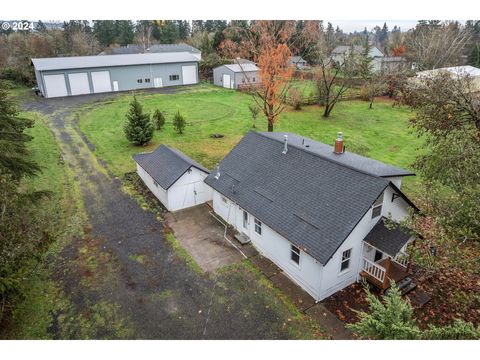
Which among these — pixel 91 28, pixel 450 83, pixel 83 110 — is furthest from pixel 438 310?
pixel 91 28

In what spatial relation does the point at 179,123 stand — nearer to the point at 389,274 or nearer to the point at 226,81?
the point at 389,274

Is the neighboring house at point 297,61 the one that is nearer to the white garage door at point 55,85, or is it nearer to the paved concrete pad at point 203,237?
the paved concrete pad at point 203,237

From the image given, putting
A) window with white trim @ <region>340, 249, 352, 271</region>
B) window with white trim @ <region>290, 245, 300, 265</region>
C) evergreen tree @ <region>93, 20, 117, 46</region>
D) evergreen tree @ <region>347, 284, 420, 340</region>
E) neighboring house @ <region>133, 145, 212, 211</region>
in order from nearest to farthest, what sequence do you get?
evergreen tree @ <region>347, 284, 420, 340</region> < window with white trim @ <region>340, 249, 352, 271</region> < window with white trim @ <region>290, 245, 300, 265</region> < neighboring house @ <region>133, 145, 212, 211</region> < evergreen tree @ <region>93, 20, 117, 46</region>

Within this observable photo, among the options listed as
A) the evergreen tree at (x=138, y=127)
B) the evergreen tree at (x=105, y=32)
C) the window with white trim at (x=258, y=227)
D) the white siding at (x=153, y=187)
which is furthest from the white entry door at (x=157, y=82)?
the evergreen tree at (x=105, y=32)

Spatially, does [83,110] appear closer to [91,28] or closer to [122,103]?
[122,103]

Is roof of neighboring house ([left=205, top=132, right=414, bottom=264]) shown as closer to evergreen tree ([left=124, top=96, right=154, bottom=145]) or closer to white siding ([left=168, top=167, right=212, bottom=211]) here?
white siding ([left=168, top=167, right=212, bottom=211])

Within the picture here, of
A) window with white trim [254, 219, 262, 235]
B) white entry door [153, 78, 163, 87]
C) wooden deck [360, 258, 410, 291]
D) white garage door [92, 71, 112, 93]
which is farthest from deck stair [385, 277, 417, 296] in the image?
white entry door [153, 78, 163, 87]
